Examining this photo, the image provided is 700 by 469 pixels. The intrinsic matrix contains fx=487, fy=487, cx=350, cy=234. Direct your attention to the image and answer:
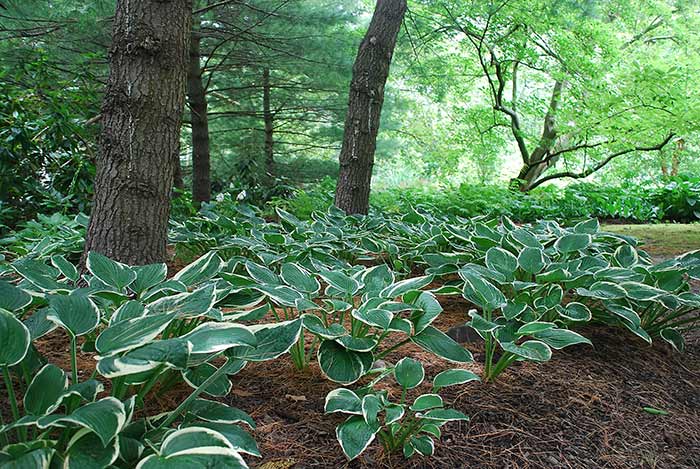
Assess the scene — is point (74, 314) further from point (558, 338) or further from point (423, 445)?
point (558, 338)

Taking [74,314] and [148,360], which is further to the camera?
[74,314]

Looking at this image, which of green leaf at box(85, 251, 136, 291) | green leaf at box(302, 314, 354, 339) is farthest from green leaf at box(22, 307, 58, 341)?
green leaf at box(302, 314, 354, 339)

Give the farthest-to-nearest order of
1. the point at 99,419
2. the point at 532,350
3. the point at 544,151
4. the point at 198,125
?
the point at 544,151, the point at 198,125, the point at 532,350, the point at 99,419

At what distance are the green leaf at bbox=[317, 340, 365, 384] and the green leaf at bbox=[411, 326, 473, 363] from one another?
187 millimetres

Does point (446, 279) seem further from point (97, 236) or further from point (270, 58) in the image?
point (270, 58)

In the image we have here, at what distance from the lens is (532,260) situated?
196cm

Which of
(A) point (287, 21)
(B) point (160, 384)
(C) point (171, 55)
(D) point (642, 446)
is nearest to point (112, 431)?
(B) point (160, 384)

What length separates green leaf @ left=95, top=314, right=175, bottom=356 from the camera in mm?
888

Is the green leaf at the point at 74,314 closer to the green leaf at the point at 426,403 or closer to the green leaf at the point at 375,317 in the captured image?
the green leaf at the point at 375,317

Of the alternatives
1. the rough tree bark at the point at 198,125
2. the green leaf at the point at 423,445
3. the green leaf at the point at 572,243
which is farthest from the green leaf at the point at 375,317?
the rough tree bark at the point at 198,125

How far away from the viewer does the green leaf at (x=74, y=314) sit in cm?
99

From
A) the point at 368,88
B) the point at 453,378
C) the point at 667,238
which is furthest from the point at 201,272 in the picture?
the point at 667,238

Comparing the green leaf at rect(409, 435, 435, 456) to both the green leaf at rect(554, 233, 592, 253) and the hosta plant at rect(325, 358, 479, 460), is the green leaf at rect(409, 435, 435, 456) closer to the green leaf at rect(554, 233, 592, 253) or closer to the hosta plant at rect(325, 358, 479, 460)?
the hosta plant at rect(325, 358, 479, 460)

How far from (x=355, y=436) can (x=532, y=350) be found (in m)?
0.62
